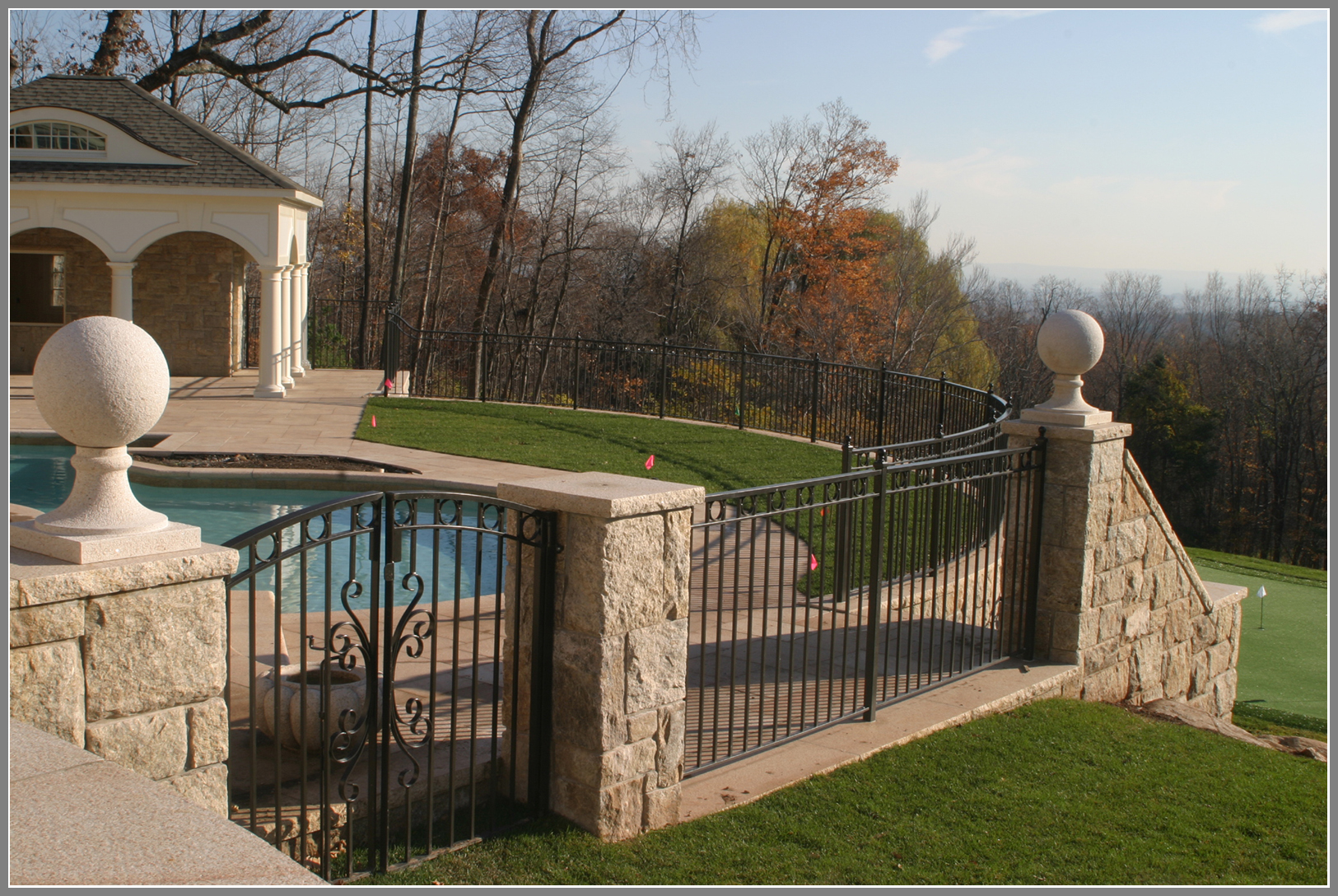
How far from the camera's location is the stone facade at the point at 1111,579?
653 cm

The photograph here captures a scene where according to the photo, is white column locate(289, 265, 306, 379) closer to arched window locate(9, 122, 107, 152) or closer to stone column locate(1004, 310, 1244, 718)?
arched window locate(9, 122, 107, 152)

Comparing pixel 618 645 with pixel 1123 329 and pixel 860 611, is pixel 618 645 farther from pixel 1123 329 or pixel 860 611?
pixel 1123 329

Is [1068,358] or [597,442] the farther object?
[597,442]

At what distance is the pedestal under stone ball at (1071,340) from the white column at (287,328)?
50.1ft

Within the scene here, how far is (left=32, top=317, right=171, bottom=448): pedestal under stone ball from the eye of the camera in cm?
268

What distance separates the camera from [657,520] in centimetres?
389

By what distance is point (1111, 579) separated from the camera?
22.6 feet

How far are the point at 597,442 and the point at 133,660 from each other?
12.1m

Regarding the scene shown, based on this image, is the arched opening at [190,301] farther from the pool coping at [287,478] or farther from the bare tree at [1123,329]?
the bare tree at [1123,329]

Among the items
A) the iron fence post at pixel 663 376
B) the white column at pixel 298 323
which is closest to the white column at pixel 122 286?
the white column at pixel 298 323

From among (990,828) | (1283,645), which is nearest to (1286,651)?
(1283,645)

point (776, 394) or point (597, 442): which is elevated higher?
point (776, 394)

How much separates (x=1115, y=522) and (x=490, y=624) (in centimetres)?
414

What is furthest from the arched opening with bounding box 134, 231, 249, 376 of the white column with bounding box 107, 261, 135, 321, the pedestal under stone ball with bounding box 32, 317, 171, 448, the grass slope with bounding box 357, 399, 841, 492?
the pedestal under stone ball with bounding box 32, 317, 171, 448
